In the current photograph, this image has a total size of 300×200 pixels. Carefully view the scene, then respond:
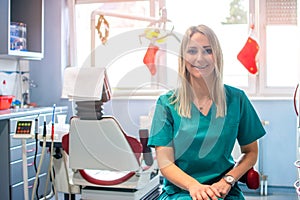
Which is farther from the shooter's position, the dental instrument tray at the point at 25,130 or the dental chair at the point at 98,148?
the dental instrument tray at the point at 25,130

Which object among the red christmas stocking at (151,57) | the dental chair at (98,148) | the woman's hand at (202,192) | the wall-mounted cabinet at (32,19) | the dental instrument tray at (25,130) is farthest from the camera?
the wall-mounted cabinet at (32,19)

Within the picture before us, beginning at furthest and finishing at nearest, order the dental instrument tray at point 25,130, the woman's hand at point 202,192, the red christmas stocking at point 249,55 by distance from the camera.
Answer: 1. the red christmas stocking at point 249,55
2. the dental instrument tray at point 25,130
3. the woman's hand at point 202,192

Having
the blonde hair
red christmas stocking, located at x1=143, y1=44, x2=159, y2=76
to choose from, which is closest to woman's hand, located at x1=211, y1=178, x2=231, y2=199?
the blonde hair

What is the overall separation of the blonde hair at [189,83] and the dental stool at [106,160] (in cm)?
51

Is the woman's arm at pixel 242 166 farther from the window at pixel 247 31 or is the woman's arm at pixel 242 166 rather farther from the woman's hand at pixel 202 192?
the window at pixel 247 31

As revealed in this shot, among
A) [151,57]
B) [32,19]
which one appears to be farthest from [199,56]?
[32,19]

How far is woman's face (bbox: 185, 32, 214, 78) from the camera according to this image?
1.77 metres

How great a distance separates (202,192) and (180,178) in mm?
123

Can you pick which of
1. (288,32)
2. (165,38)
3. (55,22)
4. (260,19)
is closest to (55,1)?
(55,22)

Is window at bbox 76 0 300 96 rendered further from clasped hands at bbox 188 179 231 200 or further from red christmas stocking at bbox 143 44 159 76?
clasped hands at bbox 188 179 231 200

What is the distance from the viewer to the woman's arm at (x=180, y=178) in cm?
163

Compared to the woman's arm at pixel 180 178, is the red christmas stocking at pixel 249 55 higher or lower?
higher

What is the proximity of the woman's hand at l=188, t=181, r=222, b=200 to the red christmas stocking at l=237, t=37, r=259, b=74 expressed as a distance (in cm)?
240

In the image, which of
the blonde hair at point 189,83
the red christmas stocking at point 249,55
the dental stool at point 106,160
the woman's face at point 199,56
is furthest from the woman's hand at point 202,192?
the red christmas stocking at point 249,55
